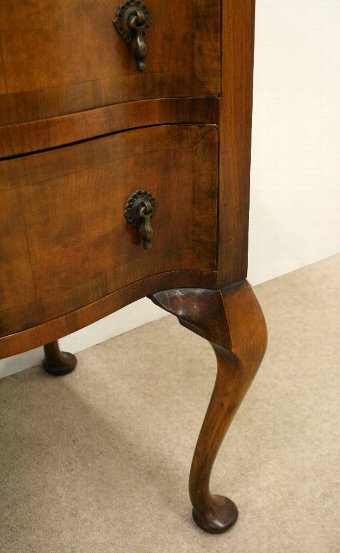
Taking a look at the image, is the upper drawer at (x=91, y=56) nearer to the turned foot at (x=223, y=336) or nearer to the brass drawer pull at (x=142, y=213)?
the brass drawer pull at (x=142, y=213)

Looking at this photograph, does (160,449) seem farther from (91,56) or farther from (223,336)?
(91,56)

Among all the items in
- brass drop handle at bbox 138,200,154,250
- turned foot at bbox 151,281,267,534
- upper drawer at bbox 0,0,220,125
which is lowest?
turned foot at bbox 151,281,267,534

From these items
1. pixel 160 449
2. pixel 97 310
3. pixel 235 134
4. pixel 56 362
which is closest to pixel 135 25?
pixel 235 134

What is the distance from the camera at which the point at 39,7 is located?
437 mm

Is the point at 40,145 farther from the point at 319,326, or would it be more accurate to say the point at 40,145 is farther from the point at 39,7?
the point at 319,326

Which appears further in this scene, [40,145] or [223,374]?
[223,374]

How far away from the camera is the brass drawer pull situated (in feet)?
1.83

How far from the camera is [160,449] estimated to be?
99cm

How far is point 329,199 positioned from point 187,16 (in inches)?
45.9

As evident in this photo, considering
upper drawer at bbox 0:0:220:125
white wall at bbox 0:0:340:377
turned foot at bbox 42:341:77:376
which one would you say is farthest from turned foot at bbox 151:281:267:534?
white wall at bbox 0:0:340:377

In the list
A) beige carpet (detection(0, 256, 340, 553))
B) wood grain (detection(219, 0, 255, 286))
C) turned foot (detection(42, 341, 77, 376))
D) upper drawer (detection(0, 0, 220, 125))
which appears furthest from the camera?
turned foot (detection(42, 341, 77, 376))

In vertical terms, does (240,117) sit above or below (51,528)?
above

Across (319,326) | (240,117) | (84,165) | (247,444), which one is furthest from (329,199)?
(84,165)

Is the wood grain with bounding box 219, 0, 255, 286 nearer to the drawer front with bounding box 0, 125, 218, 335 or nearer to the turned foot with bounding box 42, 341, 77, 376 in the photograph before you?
the drawer front with bounding box 0, 125, 218, 335
